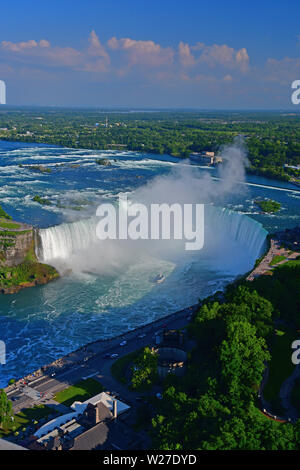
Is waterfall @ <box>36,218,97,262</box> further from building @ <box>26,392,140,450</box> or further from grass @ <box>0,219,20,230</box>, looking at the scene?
building @ <box>26,392,140,450</box>

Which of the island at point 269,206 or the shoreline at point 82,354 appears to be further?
the island at point 269,206

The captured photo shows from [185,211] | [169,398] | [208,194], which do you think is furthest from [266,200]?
[169,398]

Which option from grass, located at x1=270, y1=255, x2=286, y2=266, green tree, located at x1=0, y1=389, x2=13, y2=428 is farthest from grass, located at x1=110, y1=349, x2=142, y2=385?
grass, located at x1=270, y1=255, x2=286, y2=266

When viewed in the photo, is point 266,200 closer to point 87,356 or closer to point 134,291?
point 134,291

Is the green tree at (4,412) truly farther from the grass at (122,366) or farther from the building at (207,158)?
the building at (207,158)

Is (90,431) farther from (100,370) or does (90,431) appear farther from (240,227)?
(240,227)

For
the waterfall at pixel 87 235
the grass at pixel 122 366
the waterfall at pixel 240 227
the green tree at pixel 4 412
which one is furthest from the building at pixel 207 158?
the green tree at pixel 4 412
